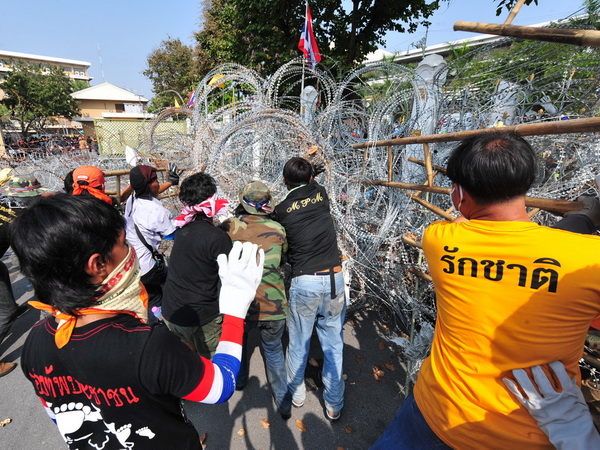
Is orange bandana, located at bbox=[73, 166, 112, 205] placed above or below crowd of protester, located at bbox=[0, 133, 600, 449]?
above

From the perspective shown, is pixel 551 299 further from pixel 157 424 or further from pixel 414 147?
pixel 414 147

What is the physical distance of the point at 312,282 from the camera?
7.89 ft

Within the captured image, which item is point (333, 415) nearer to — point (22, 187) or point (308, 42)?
point (22, 187)

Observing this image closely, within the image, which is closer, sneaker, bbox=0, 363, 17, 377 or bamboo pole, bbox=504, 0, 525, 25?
bamboo pole, bbox=504, 0, 525, 25

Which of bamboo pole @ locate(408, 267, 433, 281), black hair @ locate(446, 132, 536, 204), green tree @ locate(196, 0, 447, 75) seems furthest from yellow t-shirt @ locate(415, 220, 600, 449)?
green tree @ locate(196, 0, 447, 75)

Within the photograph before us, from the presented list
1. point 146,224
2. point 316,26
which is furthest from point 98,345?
point 316,26

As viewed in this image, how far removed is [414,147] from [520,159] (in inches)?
120

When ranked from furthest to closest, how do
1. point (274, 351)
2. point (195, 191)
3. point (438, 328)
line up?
point (274, 351) → point (195, 191) → point (438, 328)

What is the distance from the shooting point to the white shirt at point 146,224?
3055 millimetres

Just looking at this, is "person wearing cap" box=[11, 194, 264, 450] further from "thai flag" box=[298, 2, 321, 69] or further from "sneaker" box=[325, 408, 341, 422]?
"thai flag" box=[298, 2, 321, 69]

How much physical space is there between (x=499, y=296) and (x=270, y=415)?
240 cm

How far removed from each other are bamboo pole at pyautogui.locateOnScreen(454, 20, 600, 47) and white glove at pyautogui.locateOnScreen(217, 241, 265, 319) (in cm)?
138

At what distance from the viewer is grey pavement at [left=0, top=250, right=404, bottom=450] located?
243 centimetres

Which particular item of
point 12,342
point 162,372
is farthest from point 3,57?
point 162,372
